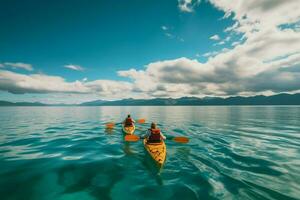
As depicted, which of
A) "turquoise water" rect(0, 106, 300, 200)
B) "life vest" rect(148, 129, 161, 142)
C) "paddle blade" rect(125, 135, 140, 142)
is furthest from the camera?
"paddle blade" rect(125, 135, 140, 142)

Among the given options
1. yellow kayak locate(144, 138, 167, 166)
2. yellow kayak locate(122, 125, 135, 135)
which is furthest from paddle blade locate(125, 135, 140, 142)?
yellow kayak locate(122, 125, 135, 135)

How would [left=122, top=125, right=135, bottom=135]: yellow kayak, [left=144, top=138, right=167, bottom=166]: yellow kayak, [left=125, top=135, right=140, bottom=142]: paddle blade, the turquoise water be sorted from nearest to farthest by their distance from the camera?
1. the turquoise water
2. [left=144, top=138, right=167, bottom=166]: yellow kayak
3. [left=125, top=135, right=140, bottom=142]: paddle blade
4. [left=122, top=125, right=135, bottom=135]: yellow kayak

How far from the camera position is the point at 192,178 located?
361 inches

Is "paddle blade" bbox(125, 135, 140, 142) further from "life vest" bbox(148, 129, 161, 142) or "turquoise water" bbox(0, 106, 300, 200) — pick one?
Result: "life vest" bbox(148, 129, 161, 142)

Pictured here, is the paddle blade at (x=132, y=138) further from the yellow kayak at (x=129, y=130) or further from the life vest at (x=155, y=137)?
the yellow kayak at (x=129, y=130)

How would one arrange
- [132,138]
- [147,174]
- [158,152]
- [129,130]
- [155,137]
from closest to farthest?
[147,174], [158,152], [155,137], [132,138], [129,130]

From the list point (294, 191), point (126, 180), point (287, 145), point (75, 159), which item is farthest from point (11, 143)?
point (287, 145)

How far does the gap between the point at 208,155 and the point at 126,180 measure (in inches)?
295

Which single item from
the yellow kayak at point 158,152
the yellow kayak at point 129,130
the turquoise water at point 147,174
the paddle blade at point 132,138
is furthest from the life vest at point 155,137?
the yellow kayak at point 129,130

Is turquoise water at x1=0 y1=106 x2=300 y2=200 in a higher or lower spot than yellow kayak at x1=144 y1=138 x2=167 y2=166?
lower

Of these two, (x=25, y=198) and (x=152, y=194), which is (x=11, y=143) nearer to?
(x=25, y=198)

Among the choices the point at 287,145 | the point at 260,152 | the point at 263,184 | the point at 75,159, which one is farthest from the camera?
the point at 287,145

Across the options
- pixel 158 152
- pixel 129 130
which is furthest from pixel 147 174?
pixel 129 130

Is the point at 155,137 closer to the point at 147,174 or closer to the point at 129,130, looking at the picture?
the point at 147,174
